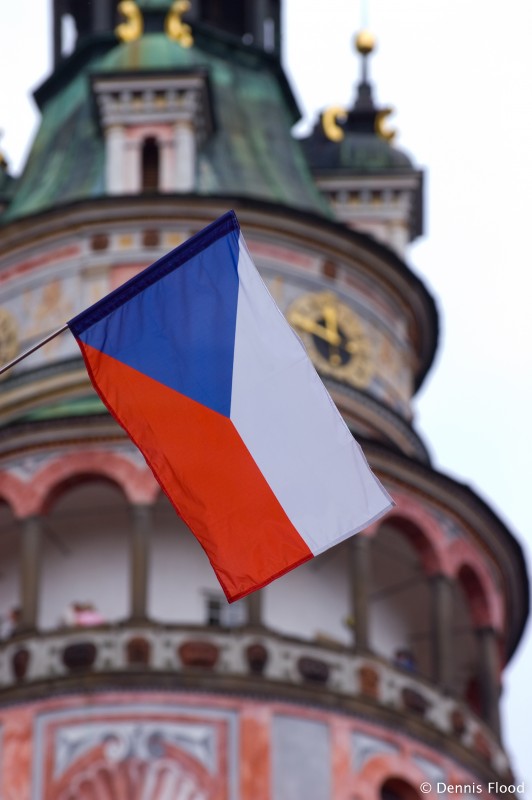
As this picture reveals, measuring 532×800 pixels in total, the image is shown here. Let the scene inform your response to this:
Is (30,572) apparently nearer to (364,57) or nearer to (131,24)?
(131,24)

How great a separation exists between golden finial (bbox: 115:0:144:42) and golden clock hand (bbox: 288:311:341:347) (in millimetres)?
5635

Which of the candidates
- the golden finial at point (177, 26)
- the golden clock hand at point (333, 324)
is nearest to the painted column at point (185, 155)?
the golden finial at point (177, 26)

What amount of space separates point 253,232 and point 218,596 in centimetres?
599

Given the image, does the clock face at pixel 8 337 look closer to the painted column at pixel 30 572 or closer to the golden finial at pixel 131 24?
the painted column at pixel 30 572

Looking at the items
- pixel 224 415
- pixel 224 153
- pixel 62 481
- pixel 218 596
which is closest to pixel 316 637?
pixel 218 596

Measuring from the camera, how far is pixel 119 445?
40.6m

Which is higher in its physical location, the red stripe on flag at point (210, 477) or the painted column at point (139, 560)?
the painted column at point (139, 560)

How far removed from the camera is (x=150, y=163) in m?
45.1

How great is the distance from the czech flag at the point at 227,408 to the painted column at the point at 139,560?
1330 cm

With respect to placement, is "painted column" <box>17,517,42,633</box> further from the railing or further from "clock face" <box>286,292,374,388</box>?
"clock face" <box>286,292,374,388</box>

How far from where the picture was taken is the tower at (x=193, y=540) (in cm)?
3828

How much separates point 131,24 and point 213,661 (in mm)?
12095

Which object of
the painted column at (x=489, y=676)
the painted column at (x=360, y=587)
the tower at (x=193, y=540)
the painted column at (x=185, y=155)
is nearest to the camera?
the tower at (x=193, y=540)

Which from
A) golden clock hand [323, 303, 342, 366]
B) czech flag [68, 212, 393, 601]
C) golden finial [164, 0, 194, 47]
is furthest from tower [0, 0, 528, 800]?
czech flag [68, 212, 393, 601]
